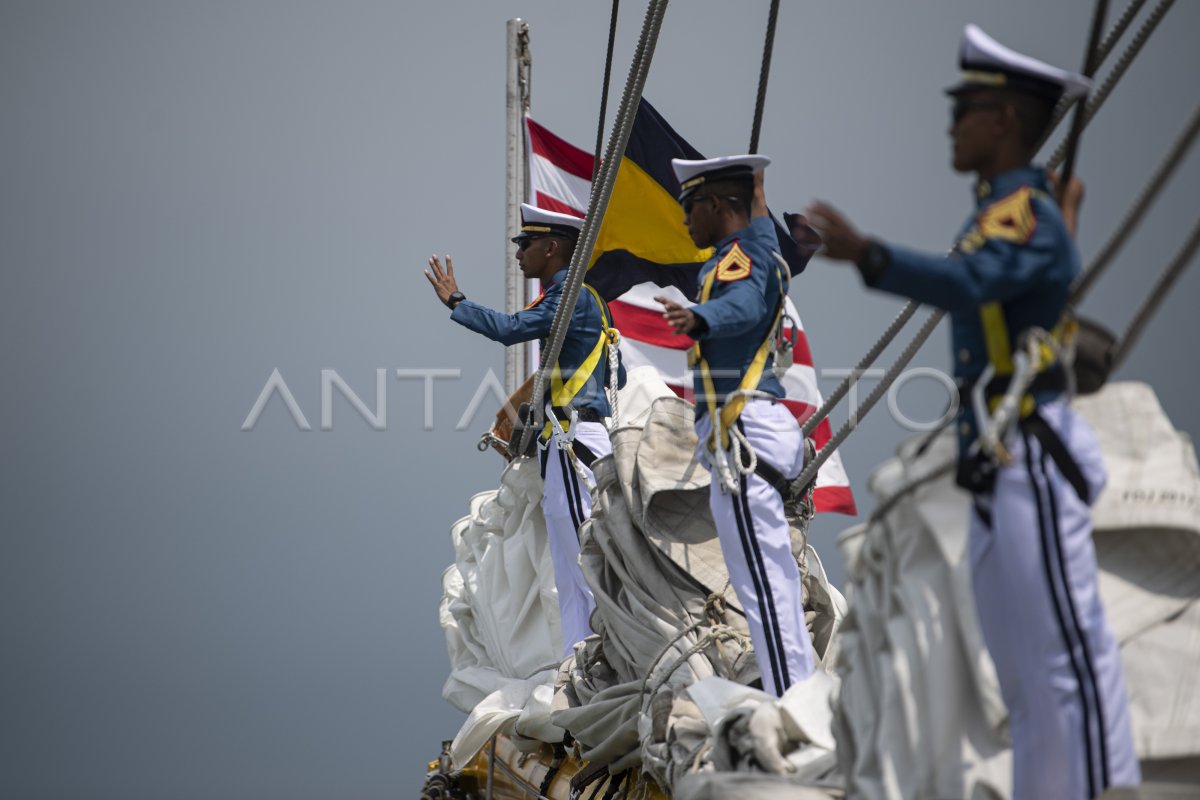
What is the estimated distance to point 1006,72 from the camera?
290 cm

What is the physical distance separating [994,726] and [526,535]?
5.06m

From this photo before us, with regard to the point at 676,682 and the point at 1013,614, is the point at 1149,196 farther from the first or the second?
the point at 676,682

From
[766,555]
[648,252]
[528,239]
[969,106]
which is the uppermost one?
[969,106]

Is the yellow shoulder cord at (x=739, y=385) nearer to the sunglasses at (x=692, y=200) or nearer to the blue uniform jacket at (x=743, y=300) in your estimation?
the blue uniform jacket at (x=743, y=300)

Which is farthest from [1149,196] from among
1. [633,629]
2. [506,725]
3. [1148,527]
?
[506,725]

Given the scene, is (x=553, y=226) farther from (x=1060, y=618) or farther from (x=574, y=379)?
(x=1060, y=618)

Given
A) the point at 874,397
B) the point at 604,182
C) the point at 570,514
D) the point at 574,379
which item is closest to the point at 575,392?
the point at 574,379

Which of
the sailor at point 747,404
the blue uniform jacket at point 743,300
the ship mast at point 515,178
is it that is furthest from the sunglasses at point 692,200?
the ship mast at point 515,178

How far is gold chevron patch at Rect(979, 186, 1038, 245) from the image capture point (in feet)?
9.14

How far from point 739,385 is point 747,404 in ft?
0.21

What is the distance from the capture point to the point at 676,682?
4754 mm

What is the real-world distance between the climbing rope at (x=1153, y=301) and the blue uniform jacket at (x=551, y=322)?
3277mm

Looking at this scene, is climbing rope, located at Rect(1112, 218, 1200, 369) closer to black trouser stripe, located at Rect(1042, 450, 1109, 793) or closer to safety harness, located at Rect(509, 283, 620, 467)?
black trouser stripe, located at Rect(1042, 450, 1109, 793)

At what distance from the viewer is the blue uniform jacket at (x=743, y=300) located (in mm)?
4469
